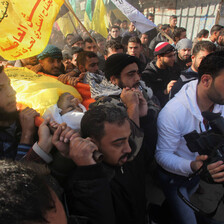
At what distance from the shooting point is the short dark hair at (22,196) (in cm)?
47

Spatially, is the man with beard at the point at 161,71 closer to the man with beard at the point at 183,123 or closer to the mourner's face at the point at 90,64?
the mourner's face at the point at 90,64

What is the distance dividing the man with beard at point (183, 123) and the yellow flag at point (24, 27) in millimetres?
1424

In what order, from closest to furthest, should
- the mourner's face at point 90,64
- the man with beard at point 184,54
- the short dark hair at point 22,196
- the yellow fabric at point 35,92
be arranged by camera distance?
the short dark hair at point 22,196 < the yellow fabric at point 35,92 < the mourner's face at point 90,64 < the man with beard at point 184,54

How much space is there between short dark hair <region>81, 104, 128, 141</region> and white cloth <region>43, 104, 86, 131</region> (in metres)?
0.14

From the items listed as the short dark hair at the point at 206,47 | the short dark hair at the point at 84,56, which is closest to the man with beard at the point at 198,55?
the short dark hair at the point at 206,47

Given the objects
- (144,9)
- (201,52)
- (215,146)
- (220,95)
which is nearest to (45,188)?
(215,146)

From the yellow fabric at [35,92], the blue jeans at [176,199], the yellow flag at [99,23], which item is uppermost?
the yellow flag at [99,23]

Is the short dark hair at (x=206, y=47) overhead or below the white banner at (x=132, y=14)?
below

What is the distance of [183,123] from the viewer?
1572 millimetres

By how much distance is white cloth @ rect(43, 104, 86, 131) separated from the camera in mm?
1353

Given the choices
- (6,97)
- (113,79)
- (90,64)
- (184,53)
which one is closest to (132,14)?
(184,53)

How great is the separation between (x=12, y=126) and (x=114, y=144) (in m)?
0.72

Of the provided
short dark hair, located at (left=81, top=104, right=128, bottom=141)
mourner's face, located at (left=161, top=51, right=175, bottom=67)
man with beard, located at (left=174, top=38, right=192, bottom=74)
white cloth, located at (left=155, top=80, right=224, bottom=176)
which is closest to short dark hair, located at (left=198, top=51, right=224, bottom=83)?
white cloth, located at (left=155, top=80, right=224, bottom=176)

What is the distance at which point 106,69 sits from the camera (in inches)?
85.3
